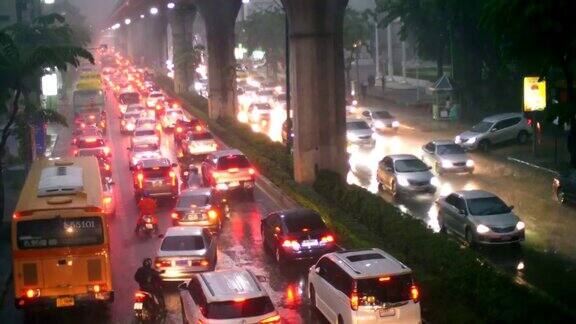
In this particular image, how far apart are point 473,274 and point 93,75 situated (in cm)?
6295

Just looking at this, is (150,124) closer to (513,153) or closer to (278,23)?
(513,153)

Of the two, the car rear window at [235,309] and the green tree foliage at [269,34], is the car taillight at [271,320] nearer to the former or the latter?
the car rear window at [235,309]

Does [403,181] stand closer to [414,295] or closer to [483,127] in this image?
[483,127]

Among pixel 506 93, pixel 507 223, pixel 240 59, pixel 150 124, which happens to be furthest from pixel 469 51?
pixel 240 59

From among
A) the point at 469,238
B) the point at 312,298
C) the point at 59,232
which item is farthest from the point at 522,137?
the point at 59,232

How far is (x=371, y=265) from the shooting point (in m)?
17.9

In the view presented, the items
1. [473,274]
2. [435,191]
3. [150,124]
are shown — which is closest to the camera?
[473,274]

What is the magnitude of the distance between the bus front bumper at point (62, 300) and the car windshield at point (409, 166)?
1848 cm

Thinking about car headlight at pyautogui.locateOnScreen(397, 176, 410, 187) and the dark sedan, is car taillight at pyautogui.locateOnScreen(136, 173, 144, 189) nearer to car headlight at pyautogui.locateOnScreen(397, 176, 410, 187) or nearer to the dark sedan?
car headlight at pyautogui.locateOnScreen(397, 176, 410, 187)

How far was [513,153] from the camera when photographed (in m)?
47.8

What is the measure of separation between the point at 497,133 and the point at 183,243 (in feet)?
98.6

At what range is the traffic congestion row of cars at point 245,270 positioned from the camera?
56.0 ft

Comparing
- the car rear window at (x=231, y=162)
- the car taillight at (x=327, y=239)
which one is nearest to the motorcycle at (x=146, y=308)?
the car taillight at (x=327, y=239)

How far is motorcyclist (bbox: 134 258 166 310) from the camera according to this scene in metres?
19.8
